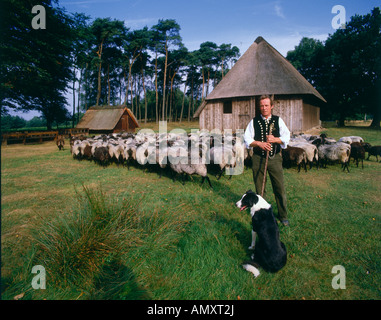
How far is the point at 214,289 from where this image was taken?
8.93ft

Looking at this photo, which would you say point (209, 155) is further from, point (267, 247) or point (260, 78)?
point (260, 78)

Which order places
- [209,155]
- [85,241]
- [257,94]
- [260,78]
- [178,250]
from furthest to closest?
[260,78] < [257,94] < [209,155] < [178,250] < [85,241]

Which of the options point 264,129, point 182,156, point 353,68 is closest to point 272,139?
point 264,129

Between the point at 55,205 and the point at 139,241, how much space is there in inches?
136

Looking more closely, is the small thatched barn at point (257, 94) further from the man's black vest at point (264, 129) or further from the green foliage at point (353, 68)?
the man's black vest at point (264, 129)

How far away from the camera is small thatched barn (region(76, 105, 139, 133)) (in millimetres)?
25562

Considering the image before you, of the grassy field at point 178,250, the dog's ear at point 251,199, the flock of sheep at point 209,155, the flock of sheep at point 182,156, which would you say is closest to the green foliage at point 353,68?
the flock of sheep at point 209,155

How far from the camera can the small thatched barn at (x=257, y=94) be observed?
17.8 metres

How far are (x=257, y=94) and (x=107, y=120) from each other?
17.9 metres

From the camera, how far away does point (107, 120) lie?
26.0m

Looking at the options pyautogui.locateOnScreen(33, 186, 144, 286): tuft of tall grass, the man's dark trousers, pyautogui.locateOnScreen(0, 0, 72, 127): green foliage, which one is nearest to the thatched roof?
pyautogui.locateOnScreen(0, 0, 72, 127): green foliage

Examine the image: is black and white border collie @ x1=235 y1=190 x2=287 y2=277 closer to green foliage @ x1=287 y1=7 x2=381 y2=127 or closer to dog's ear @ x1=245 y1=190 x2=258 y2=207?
dog's ear @ x1=245 y1=190 x2=258 y2=207

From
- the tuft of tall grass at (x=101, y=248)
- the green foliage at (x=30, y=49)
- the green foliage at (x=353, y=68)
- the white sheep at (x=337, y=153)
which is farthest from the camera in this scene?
the green foliage at (x=353, y=68)
